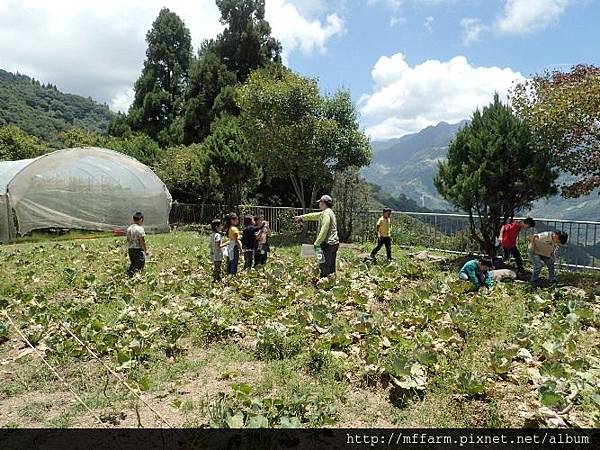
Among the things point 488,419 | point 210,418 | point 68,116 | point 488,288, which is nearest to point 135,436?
point 210,418

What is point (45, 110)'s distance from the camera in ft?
256

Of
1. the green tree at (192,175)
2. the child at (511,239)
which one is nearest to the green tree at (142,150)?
the green tree at (192,175)

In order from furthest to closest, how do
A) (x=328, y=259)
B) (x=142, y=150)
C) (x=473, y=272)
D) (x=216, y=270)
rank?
(x=142, y=150) < (x=216, y=270) < (x=328, y=259) < (x=473, y=272)

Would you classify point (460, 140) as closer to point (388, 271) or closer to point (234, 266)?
point (388, 271)

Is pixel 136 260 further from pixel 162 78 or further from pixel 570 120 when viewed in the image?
pixel 162 78

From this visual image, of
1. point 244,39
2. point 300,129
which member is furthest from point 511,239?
point 244,39

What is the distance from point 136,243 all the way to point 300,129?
26.9 feet

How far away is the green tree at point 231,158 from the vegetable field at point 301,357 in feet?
37.5

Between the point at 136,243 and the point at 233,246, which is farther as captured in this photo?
the point at 136,243

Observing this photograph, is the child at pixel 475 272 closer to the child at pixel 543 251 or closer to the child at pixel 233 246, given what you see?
the child at pixel 543 251

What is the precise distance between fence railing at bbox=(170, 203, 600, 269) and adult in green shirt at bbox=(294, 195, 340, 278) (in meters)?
6.44

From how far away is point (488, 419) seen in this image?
336 cm

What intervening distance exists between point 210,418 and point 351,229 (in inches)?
497

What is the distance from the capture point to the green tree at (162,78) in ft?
117
